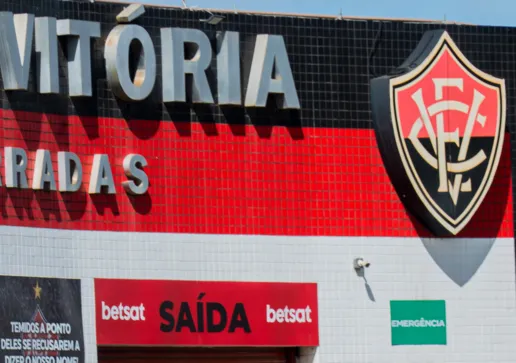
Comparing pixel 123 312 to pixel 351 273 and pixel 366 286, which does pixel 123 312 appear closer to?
pixel 351 273

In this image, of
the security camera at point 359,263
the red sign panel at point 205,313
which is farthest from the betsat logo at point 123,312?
the security camera at point 359,263

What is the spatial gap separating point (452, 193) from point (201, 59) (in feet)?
19.0

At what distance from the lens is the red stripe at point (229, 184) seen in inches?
1105

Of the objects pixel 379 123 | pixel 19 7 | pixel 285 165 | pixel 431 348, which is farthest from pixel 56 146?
pixel 431 348

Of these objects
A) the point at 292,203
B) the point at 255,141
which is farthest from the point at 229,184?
the point at 292,203

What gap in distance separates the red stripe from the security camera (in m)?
0.56

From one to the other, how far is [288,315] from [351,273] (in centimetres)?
156

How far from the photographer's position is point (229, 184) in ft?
97.7

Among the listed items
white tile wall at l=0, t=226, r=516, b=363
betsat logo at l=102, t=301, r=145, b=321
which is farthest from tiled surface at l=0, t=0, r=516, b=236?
betsat logo at l=102, t=301, r=145, b=321

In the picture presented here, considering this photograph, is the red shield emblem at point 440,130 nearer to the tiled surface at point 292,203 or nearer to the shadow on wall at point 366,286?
the tiled surface at point 292,203

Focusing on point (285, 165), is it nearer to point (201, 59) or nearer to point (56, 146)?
point (201, 59)

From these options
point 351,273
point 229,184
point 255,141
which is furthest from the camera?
point 351,273

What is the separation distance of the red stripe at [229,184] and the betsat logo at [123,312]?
4.81 ft

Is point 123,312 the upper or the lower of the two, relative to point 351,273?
lower
